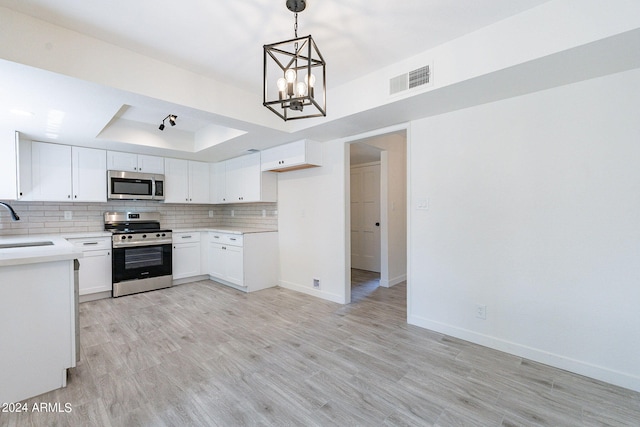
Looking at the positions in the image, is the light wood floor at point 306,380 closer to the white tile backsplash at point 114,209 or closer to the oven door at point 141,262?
the oven door at point 141,262

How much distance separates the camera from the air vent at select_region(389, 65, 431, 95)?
2.24 meters

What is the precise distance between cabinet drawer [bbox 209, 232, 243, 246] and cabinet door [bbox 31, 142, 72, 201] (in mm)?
2002

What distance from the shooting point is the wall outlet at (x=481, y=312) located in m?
2.55

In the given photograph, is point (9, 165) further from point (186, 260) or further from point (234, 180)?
point (234, 180)

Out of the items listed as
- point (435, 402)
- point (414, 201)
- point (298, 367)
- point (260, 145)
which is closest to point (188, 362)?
point (298, 367)

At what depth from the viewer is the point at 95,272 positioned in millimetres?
3863

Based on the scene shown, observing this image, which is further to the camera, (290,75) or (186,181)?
(186,181)

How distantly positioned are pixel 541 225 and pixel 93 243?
17.0ft

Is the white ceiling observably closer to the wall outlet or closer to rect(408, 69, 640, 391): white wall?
rect(408, 69, 640, 391): white wall

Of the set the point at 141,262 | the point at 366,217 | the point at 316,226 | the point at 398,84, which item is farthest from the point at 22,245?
the point at 366,217

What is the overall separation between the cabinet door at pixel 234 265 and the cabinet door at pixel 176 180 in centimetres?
138

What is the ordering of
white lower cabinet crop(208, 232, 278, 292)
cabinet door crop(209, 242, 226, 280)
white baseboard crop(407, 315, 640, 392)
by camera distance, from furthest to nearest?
cabinet door crop(209, 242, 226, 280), white lower cabinet crop(208, 232, 278, 292), white baseboard crop(407, 315, 640, 392)

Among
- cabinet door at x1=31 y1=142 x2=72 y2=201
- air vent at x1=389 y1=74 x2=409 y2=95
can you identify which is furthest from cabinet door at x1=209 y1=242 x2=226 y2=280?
air vent at x1=389 y1=74 x2=409 y2=95

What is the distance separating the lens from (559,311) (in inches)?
86.3
